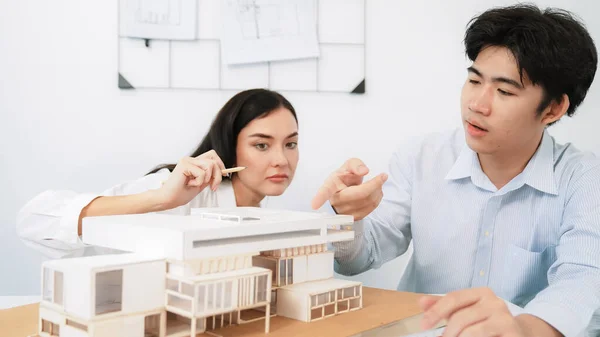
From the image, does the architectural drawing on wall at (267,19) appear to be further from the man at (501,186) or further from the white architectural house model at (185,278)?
the white architectural house model at (185,278)

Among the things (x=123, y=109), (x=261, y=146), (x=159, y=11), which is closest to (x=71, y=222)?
(x=261, y=146)

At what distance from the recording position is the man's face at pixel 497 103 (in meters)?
1.29

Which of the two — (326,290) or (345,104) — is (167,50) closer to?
(345,104)

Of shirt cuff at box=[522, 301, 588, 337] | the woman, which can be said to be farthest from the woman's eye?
shirt cuff at box=[522, 301, 588, 337]

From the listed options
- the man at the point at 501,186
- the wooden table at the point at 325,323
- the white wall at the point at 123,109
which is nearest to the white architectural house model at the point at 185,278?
the wooden table at the point at 325,323

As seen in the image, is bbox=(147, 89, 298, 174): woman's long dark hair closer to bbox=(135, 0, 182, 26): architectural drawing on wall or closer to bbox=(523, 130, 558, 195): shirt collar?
bbox=(135, 0, 182, 26): architectural drawing on wall

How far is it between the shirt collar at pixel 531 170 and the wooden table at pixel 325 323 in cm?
47

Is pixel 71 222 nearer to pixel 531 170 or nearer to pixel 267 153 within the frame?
pixel 267 153

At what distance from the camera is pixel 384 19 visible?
195 centimetres

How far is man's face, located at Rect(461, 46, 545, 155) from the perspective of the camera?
1.29 meters

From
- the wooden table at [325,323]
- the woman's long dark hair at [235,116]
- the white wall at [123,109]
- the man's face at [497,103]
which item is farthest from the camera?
the white wall at [123,109]

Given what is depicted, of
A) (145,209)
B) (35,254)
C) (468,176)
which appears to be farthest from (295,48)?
(35,254)

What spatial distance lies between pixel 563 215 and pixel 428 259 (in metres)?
0.34

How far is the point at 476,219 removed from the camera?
56.9 inches
